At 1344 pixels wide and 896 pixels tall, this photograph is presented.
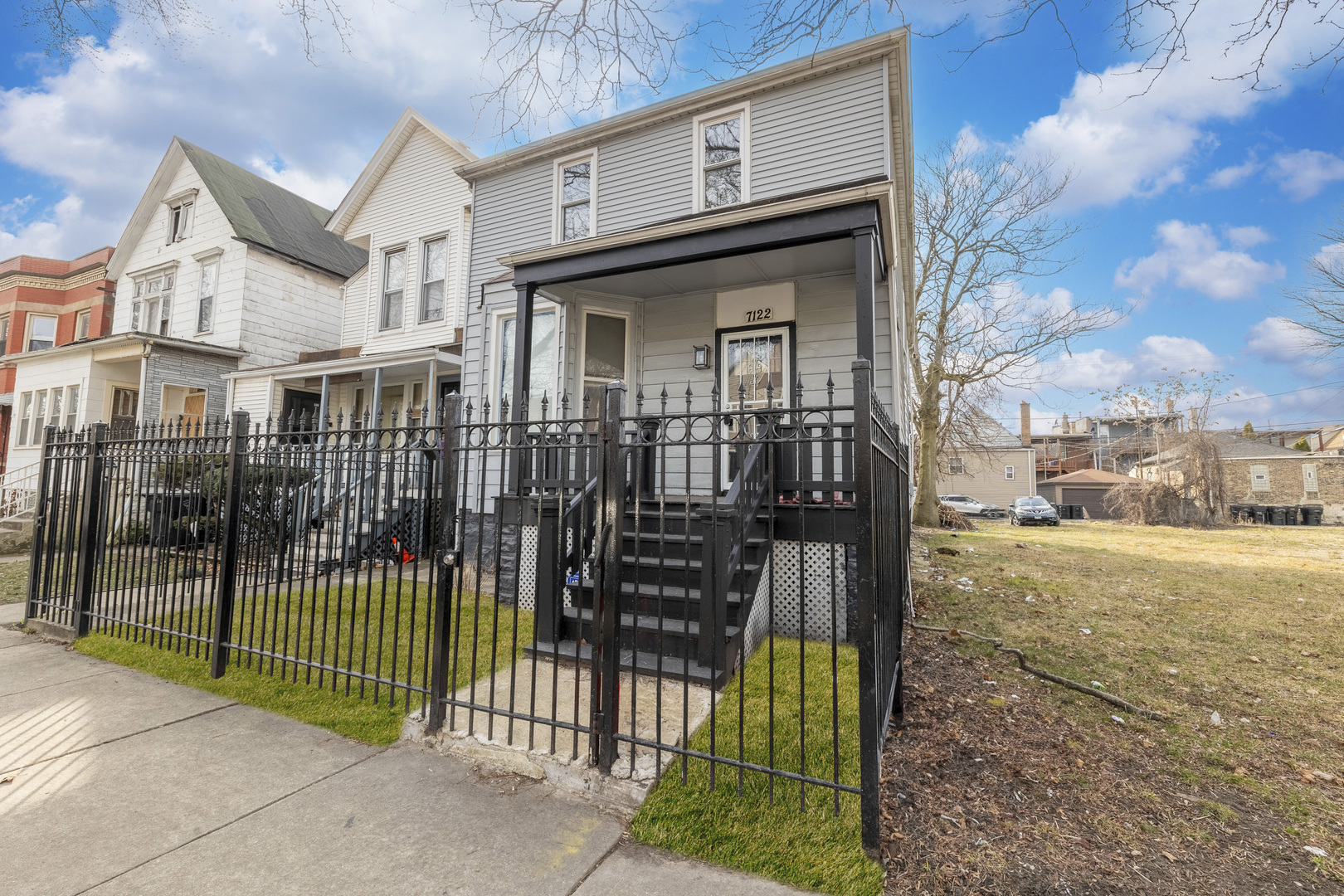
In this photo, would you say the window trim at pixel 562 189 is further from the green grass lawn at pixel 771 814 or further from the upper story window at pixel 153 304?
the upper story window at pixel 153 304

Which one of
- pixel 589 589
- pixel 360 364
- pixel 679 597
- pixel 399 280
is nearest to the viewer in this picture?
pixel 679 597

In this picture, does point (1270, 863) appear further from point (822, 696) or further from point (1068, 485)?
point (1068, 485)

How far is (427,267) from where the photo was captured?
42.0 feet

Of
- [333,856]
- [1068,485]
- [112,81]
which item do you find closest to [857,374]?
[333,856]

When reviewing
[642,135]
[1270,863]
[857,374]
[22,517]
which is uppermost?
[642,135]

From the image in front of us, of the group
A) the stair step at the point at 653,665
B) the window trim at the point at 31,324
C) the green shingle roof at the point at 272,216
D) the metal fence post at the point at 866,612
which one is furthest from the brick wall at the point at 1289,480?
the window trim at the point at 31,324

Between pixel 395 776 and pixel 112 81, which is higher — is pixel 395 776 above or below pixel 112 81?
below

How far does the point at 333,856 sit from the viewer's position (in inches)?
93.7

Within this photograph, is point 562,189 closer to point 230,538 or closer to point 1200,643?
point 230,538

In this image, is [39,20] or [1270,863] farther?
[39,20]

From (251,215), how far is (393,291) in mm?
6261

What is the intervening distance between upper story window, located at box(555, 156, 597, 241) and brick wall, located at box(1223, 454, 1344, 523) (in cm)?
3798

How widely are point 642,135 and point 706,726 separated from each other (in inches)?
339

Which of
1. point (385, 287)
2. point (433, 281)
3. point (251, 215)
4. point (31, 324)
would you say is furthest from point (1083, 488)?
point (31, 324)
